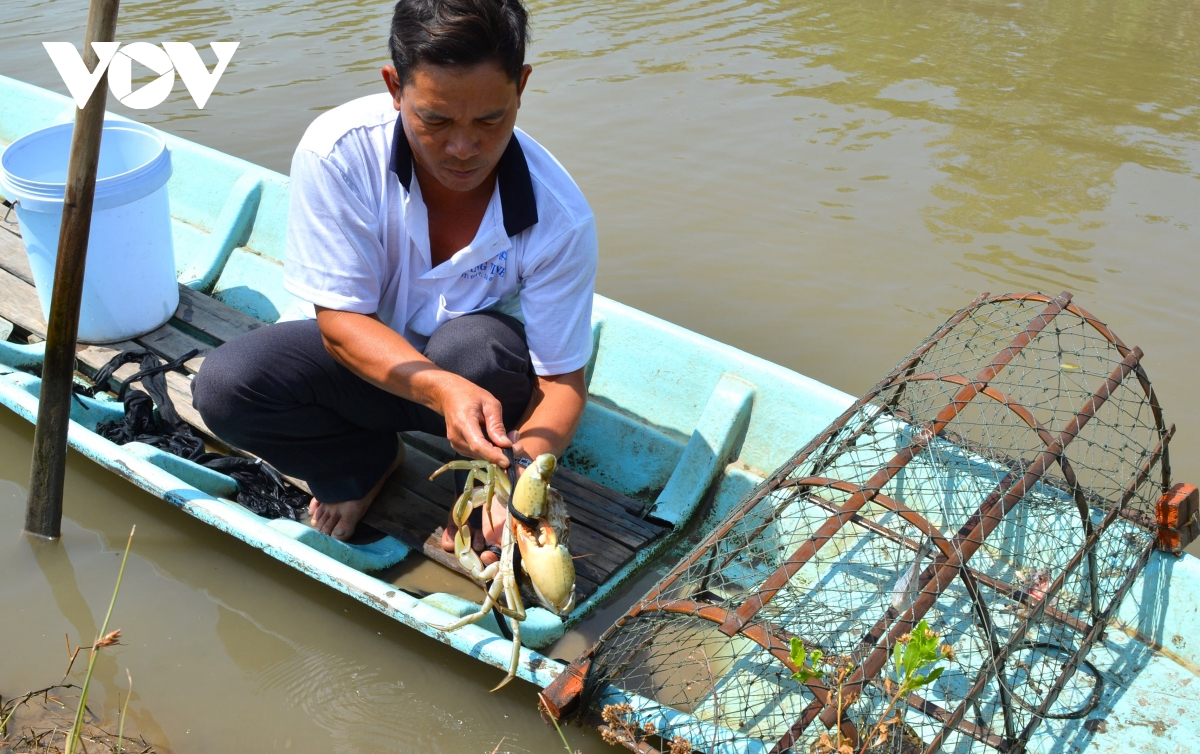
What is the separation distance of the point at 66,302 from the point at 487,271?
4.39 ft

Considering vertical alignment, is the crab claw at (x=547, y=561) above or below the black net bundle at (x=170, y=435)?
above

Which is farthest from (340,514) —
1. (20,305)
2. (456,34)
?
(20,305)

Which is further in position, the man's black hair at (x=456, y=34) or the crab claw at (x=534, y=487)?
the crab claw at (x=534, y=487)

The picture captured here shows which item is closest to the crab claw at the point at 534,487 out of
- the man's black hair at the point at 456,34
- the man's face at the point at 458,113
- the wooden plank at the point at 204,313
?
the man's face at the point at 458,113

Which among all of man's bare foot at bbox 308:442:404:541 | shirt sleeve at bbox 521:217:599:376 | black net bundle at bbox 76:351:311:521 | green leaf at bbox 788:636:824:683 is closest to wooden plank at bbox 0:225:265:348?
black net bundle at bbox 76:351:311:521

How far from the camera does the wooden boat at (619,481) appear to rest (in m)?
2.60

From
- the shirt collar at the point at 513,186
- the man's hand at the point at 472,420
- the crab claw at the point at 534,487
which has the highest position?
the shirt collar at the point at 513,186

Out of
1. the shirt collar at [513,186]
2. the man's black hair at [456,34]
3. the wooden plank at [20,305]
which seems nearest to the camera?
the man's black hair at [456,34]

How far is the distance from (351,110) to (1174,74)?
7011 mm

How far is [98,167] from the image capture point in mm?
3746

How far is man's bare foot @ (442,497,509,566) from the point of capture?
8.56ft

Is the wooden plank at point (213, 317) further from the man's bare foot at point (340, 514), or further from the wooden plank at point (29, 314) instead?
the man's bare foot at point (340, 514)

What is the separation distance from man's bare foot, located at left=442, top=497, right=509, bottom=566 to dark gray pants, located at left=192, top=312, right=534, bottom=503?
0.29m

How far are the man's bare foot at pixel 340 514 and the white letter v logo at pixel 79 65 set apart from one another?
4.53 feet
